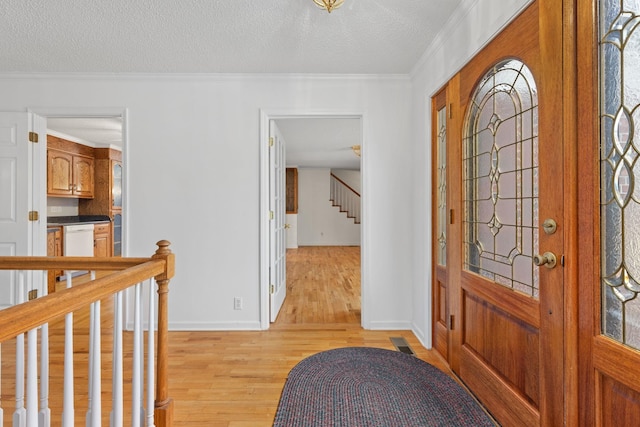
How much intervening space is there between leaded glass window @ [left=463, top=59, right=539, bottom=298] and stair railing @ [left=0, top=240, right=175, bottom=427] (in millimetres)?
1669

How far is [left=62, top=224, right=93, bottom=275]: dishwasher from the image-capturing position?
4.64 metres

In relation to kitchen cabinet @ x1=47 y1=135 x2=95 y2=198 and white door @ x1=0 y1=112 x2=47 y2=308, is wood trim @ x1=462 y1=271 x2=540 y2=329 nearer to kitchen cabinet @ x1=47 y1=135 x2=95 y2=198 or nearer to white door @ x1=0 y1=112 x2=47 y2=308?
white door @ x1=0 y1=112 x2=47 y2=308

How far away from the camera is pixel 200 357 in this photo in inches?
95.0

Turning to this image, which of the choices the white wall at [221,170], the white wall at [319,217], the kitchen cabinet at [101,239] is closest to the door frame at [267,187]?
the white wall at [221,170]

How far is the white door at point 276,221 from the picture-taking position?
306 cm

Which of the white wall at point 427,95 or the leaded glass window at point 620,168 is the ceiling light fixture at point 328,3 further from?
the leaded glass window at point 620,168

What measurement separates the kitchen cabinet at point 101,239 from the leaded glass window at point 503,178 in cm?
575

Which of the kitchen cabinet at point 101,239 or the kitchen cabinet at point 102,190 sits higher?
the kitchen cabinet at point 102,190

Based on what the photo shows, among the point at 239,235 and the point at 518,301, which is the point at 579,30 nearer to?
the point at 518,301

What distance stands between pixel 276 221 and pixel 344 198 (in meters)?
Result: 6.71

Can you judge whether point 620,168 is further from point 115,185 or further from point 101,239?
point 115,185

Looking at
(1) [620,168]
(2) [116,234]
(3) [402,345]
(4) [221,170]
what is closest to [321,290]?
(3) [402,345]

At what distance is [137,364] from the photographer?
1.27 metres

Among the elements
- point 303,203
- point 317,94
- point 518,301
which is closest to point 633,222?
point 518,301
